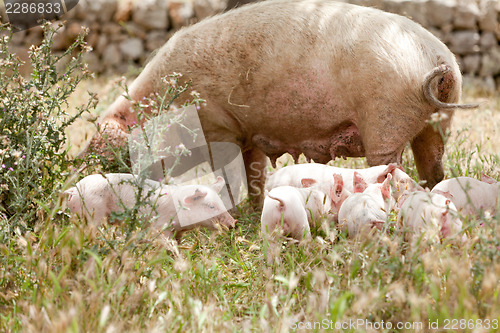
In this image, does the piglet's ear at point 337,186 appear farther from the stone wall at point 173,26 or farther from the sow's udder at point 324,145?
the stone wall at point 173,26

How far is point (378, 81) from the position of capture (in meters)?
3.01

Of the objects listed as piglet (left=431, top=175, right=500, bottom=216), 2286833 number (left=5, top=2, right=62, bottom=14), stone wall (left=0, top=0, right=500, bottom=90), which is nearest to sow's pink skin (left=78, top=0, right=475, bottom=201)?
piglet (left=431, top=175, right=500, bottom=216)

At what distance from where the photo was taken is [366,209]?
2559mm

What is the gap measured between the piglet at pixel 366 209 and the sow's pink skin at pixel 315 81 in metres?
0.39

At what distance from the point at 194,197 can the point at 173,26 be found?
20.2ft

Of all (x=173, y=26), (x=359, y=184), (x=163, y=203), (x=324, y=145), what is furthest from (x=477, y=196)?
(x=173, y=26)

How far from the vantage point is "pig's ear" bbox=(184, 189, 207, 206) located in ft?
8.96

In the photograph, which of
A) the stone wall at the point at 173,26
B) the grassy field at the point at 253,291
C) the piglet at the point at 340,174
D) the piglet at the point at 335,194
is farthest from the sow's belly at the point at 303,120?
the stone wall at the point at 173,26

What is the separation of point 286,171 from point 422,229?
1.35m

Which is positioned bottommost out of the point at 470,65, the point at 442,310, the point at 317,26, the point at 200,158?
the point at 470,65

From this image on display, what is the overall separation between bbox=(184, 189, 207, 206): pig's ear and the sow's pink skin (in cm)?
62

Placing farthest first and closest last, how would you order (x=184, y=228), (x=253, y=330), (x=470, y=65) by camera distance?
(x=470, y=65) < (x=184, y=228) < (x=253, y=330)

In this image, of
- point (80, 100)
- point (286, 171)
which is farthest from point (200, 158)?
point (80, 100)

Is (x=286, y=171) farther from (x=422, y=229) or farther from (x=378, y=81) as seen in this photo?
(x=422, y=229)
